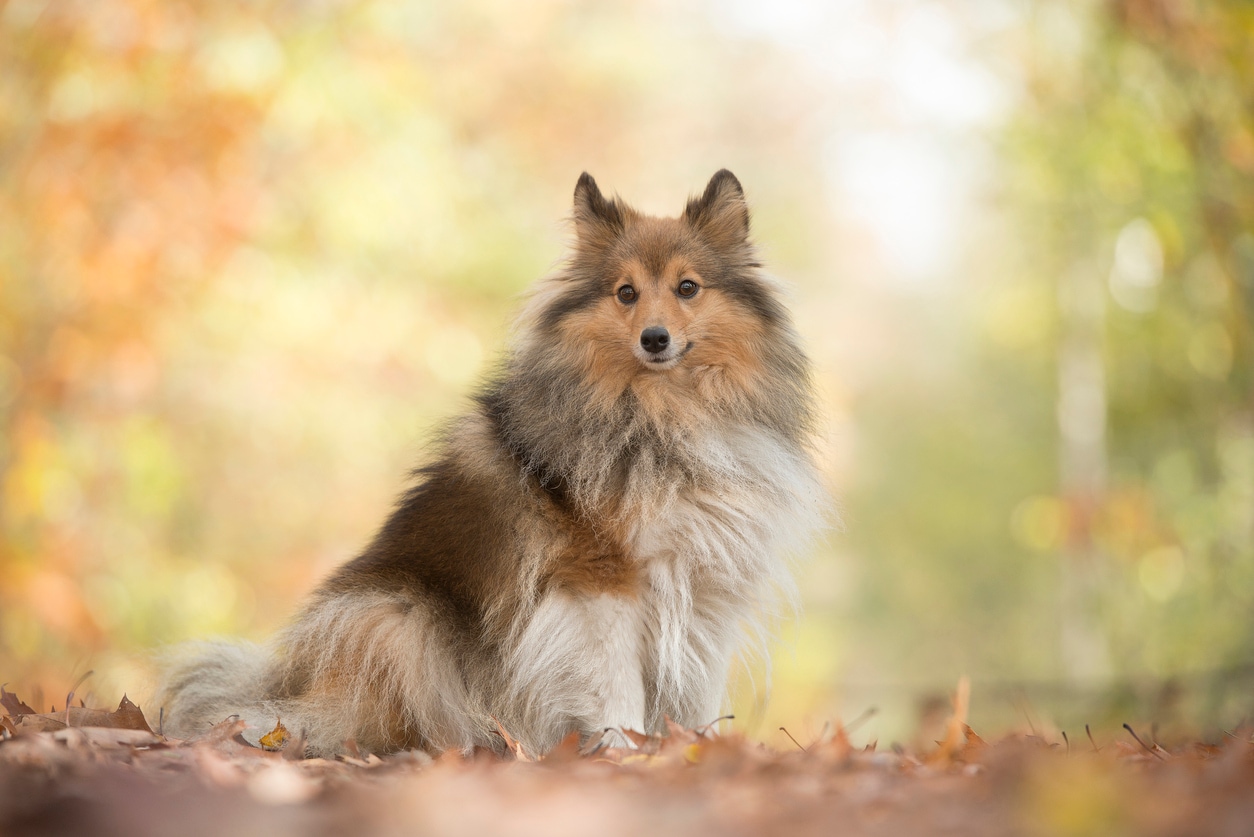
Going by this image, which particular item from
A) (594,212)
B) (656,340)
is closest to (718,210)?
(594,212)

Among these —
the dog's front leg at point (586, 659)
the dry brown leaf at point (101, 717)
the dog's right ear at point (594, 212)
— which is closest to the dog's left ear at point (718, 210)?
the dog's right ear at point (594, 212)

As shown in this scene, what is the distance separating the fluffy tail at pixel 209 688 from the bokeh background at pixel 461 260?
554 mm

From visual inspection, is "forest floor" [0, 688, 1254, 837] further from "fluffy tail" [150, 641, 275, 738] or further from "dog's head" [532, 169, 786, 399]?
"dog's head" [532, 169, 786, 399]

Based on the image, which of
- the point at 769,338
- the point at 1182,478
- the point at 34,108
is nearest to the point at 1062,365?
the point at 1182,478

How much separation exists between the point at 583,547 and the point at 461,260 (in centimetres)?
654

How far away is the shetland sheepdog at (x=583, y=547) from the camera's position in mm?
3635

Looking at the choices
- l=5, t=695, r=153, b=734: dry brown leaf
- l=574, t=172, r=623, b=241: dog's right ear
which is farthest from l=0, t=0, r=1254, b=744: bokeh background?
l=5, t=695, r=153, b=734: dry brown leaf

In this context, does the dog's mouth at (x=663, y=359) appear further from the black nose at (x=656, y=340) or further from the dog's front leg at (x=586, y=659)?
the dog's front leg at (x=586, y=659)

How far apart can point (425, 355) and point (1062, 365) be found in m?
7.74

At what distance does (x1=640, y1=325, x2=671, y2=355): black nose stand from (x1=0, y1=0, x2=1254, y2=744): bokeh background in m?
0.94

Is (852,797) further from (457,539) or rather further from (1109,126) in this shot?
(1109,126)

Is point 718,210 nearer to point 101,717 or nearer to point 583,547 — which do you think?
point 583,547

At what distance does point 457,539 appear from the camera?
3842 mm

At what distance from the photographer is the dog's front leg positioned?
3.58m
